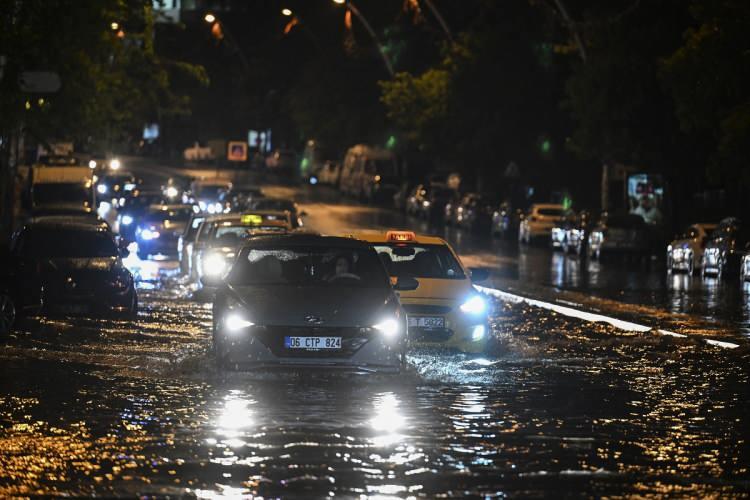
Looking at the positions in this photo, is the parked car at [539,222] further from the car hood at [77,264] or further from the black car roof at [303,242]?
the black car roof at [303,242]

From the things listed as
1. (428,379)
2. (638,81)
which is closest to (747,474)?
(428,379)

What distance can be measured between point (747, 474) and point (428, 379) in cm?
549

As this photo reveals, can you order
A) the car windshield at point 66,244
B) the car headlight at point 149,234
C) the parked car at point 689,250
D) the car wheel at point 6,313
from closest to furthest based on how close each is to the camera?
the car wheel at point 6,313 → the car windshield at point 66,244 → the parked car at point 689,250 → the car headlight at point 149,234

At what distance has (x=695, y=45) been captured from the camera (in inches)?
1797

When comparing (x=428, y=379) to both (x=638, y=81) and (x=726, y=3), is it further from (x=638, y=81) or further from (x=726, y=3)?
(x=638, y=81)

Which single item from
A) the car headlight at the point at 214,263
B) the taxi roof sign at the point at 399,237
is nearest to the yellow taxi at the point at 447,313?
the taxi roof sign at the point at 399,237

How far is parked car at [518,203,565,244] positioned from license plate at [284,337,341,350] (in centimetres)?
4205

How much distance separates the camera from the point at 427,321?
17828mm

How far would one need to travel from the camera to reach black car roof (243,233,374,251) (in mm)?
15984

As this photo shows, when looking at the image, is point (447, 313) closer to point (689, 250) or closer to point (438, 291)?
point (438, 291)

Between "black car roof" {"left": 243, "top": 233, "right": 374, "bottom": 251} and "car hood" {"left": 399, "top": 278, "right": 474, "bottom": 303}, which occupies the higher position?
"black car roof" {"left": 243, "top": 233, "right": 374, "bottom": 251}

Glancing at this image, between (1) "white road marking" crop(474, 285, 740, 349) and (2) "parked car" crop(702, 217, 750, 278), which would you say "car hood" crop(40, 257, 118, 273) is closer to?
(1) "white road marking" crop(474, 285, 740, 349)

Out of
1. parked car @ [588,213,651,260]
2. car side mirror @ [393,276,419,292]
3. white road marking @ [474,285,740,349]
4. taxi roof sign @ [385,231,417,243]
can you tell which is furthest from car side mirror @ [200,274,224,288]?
parked car @ [588,213,651,260]

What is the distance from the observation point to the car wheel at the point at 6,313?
20.5 m
